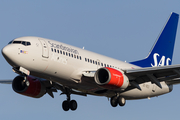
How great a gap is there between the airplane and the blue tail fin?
4342 millimetres

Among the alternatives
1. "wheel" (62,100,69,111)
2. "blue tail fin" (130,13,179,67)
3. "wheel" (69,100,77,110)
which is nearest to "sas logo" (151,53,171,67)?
"blue tail fin" (130,13,179,67)

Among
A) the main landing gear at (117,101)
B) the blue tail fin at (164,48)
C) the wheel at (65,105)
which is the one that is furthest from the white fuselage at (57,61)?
the blue tail fin at (164,48)

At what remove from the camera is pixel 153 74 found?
103 ft

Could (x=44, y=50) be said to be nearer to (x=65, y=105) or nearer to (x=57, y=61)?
(x=57, y=61)

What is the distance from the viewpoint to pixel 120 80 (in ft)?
98.3

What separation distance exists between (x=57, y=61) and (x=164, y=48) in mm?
18687

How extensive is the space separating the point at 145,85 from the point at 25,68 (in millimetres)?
13668

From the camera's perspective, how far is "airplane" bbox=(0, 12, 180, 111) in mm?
27562

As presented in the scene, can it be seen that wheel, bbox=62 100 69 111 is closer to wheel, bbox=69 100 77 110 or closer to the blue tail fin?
wheel, bbox=69 100 77 110

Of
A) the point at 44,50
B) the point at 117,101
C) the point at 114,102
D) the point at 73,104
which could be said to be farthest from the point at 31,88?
the point at 117,101

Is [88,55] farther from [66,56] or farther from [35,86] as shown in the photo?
[35,86]

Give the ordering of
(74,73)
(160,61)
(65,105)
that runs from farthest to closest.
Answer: (160,61)
(65,105)
(74,73)

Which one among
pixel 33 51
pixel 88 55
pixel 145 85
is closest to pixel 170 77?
pixel 145 85

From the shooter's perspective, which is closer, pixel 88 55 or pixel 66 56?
pixel 66 56
